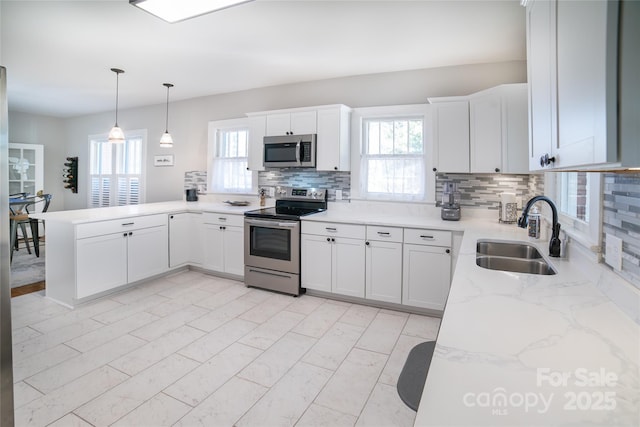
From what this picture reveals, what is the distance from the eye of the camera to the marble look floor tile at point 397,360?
87.0 inches

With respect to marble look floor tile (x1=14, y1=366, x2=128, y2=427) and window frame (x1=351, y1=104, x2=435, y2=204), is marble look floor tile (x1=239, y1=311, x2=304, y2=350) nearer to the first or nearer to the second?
marble look floor tile (x1=14, y1=366, x2=128, y2=427)

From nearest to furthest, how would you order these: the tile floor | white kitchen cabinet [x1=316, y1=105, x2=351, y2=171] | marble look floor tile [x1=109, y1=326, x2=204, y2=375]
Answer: the tile floor < marble look floor tile [x1=109, y1=326, x2=204, y2=375] < white kitchen cabinet [x1=316, y1=105, x2=351, y2=171]

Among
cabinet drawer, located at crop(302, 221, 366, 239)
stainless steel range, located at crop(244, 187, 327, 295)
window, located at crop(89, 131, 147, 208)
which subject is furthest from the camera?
window, located at crop(89, 131, 147, 208)

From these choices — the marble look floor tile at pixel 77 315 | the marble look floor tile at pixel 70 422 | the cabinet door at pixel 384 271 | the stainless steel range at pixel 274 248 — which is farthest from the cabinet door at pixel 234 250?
the marble look floor tile at pixel 70 422

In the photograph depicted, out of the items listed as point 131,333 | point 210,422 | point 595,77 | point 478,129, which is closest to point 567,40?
point 595,77

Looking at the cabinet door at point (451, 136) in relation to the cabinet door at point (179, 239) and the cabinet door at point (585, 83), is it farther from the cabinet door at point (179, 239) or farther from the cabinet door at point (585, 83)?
the cabinet door at point (179, 239)

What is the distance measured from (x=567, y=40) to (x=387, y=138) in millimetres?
3064

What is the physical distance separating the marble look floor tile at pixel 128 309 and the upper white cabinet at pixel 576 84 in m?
3.49

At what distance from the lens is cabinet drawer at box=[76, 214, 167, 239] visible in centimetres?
332

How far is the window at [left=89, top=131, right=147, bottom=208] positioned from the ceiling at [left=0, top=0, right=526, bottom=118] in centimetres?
171

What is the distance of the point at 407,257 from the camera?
3.20 meters

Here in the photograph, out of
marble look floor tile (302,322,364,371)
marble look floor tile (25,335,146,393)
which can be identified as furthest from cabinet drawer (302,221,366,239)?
marble look floor tile (25,335,146,393)

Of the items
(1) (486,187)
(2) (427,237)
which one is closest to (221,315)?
(2) (427,237)

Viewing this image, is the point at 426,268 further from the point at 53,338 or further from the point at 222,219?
the point at 53,338
